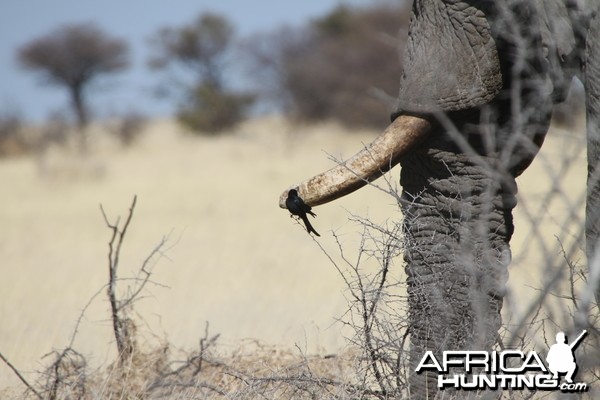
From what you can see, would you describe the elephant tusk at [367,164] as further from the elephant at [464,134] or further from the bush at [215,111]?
the bush at [215,111]

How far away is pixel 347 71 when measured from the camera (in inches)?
1165

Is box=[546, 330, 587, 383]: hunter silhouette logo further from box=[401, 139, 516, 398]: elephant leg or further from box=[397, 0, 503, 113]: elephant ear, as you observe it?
box=[397, 0, 503, 113]: elephant ear

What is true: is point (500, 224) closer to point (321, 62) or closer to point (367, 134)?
point (367, 134)

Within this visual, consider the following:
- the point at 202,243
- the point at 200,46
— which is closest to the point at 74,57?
the point at 200,46

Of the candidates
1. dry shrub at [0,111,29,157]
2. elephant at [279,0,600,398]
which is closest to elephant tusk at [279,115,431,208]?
elephant at [279,0,600,398]

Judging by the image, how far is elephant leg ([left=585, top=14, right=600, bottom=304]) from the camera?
3.26 metres

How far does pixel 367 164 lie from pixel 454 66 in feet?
1.52

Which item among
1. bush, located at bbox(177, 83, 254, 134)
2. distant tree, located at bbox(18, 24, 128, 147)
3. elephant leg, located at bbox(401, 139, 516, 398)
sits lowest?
elephant leg, located at bbox(401, 139, 516, 398)

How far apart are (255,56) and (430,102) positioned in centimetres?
3614

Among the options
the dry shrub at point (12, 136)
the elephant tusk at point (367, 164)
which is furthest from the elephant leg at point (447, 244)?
the dry shrub at point (12, 136)

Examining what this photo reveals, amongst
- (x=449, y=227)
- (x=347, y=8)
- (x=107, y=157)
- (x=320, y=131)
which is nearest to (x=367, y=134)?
(x=320, y=131)

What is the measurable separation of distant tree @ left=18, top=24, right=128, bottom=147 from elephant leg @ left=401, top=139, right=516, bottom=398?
1329 inches

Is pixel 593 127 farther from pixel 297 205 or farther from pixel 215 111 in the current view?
pixel 215 111

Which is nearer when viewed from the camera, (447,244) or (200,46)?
(447,244)
